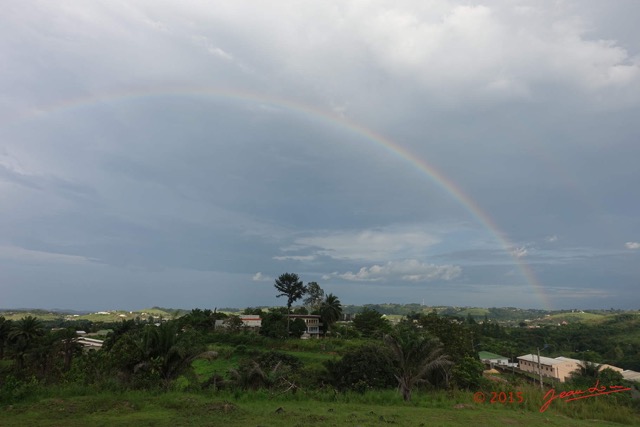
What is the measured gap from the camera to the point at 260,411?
37.4 feet

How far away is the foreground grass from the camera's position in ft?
32.9

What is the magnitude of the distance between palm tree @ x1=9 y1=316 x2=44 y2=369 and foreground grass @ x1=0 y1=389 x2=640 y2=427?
40.0 m

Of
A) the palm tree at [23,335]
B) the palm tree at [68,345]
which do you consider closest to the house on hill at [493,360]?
the palm tree at [68,345]

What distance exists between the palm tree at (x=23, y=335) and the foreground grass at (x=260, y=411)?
40.0 m

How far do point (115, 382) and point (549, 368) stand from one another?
202 feet

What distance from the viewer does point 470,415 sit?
1216 cm

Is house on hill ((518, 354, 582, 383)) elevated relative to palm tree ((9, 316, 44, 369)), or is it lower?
lower

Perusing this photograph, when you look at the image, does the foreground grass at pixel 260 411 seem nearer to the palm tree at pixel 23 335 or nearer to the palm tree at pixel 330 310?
the palm tree at pixel 23 335

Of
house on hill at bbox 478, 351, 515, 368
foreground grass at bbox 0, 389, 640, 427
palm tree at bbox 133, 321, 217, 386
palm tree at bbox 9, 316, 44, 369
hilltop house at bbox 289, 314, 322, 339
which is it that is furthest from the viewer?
hilltop house at bbox 289, 314, 322, 339

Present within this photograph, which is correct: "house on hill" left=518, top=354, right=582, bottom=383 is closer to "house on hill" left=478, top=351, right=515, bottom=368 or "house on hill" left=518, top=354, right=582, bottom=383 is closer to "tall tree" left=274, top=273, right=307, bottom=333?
"house on hill" left=478, top=351, right=515, bottom=368

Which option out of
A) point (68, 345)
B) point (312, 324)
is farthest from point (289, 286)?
point (68, 345)

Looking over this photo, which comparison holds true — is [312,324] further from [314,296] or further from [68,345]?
[68,345]

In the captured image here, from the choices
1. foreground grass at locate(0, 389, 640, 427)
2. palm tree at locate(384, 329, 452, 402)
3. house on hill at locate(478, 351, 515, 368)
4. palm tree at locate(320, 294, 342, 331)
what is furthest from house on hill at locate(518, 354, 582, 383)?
foreground grass at locate(0, 389, 640, 427)

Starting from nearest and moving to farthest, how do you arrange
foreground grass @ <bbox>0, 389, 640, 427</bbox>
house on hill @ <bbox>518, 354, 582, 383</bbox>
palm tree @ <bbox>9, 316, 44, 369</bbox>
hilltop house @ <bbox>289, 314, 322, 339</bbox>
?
foreground grass @ <bbox>0, 389, 640, 427</bbox>, palm tree @ <bbox>9, 316, 44, 369</bbox>, house on hill @ <bbox>518, 354, 582, 383</bbox>, hilltop house @ <bbox>289, 314, 322, 339</bbox>
